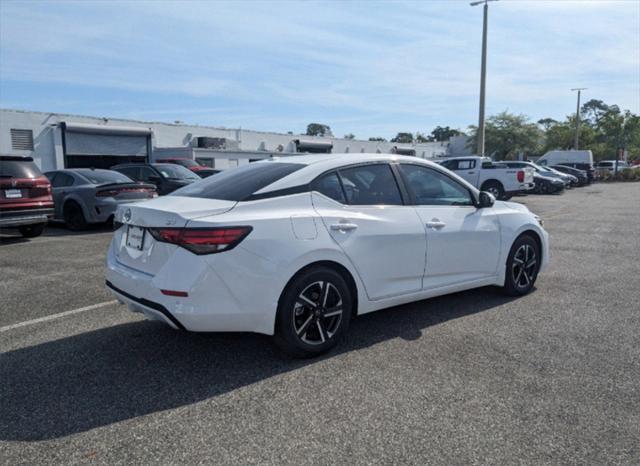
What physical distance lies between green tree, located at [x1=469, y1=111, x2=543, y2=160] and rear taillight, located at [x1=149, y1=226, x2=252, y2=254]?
175 ft

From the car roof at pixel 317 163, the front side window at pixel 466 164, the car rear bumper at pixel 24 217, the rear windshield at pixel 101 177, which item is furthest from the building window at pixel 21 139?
the car roof at pixel 317 163

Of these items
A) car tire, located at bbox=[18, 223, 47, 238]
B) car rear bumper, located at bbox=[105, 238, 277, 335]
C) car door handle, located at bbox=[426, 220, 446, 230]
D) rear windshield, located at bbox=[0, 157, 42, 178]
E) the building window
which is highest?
the building window

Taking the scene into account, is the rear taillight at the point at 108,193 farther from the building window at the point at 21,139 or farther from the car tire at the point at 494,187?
the building window at the point at 21,139

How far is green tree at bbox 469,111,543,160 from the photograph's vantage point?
171 ft

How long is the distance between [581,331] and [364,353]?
2033 mm

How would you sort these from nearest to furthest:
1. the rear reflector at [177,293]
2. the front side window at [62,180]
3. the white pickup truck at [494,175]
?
the rear reflector at [177,293] → the front side window at [62,180] → the white pickup truck at [494,175]

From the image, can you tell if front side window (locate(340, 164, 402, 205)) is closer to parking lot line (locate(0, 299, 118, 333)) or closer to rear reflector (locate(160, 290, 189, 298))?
rear reflector (locate(160, 290, 189, 298))

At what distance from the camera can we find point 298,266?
3645mm

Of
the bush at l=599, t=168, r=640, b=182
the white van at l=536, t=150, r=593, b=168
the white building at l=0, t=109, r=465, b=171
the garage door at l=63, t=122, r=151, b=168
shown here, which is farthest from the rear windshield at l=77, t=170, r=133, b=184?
the bush at l=599, t=168, r=640, b=182

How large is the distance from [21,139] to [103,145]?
4621mm

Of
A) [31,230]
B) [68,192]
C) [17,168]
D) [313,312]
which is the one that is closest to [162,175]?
[68,192]

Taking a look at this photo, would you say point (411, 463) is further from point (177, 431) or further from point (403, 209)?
point (403, 209)

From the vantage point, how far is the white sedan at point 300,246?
343 centimetres

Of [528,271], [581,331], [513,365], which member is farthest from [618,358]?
[528,271]
